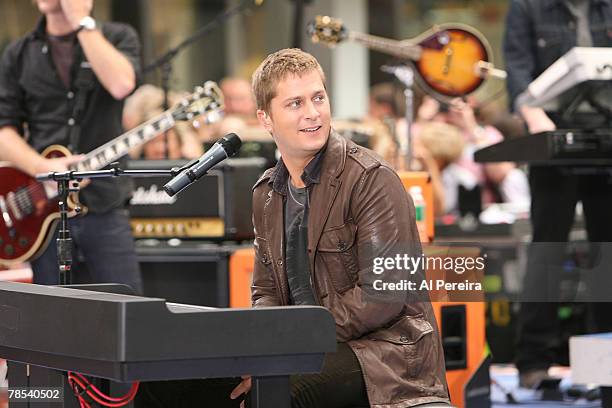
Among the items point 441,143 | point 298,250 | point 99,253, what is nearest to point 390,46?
point 99,253

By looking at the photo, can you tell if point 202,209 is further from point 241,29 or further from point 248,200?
point 241,29

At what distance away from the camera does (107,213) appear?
5.13 meters

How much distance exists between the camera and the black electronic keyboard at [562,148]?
4824 mm

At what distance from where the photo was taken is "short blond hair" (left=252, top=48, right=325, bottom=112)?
11.9 feet

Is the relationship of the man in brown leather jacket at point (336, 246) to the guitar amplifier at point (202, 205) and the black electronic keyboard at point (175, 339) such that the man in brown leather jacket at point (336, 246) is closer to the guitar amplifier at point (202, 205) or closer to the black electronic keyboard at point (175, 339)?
the black electronic keyboard at point (175, 339)

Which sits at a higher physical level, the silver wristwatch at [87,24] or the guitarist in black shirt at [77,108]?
the silver wristwatch at [87,24]

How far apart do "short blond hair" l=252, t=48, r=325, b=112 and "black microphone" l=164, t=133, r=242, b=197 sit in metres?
0.22

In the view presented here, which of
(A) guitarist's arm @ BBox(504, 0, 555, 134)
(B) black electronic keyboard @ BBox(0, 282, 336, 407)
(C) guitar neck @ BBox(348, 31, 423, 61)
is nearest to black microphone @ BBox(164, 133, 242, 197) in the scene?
(B) black electronic keyboard @ BBox(0, 282, 336, 407)

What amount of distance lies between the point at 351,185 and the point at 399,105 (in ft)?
22.4

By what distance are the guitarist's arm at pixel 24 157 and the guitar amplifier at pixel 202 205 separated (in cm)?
99

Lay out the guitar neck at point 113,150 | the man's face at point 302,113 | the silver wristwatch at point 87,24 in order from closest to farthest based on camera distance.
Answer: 1. the man's face at point 302,113
2. the silver wristwatch at point 87,24
3. the guitar neck at point 113,150

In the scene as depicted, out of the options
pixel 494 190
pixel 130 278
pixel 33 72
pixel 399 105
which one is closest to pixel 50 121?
pixel 33 72

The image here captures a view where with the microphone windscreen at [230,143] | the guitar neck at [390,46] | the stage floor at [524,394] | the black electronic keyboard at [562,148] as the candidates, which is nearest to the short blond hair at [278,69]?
the microphone windscreen at [230,143]

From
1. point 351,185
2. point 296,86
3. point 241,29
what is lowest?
point 351,185
